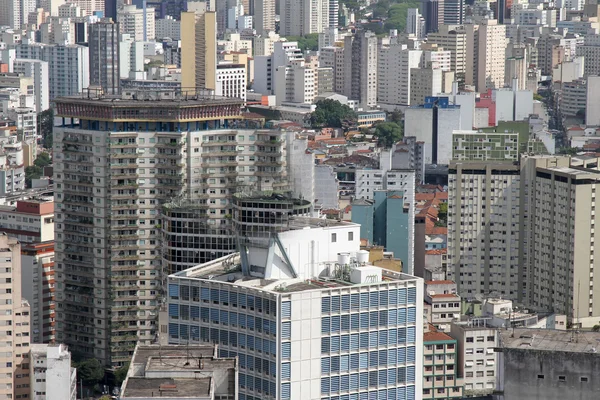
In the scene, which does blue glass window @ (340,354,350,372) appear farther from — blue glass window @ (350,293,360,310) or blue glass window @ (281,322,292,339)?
blue glass window @ (281,322,292,339)

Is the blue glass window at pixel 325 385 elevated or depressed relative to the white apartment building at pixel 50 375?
elevated

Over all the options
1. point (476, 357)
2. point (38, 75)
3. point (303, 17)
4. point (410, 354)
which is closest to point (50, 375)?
point (476, 357)

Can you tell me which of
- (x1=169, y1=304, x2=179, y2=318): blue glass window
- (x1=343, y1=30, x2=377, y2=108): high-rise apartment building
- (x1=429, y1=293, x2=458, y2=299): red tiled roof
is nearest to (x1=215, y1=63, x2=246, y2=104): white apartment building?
(x1=343, y1=30, x2=377, y2=108): high-rise apartment building

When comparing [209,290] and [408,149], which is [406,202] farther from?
[209,290]

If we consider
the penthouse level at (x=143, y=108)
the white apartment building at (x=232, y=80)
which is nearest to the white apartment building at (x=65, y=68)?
the white apartment building at (x=232, y=80)

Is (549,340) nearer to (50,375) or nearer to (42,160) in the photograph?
(50,375)

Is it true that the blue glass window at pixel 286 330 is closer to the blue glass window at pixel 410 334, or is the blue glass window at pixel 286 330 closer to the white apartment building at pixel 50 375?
the blue glass window at pixel 410 334

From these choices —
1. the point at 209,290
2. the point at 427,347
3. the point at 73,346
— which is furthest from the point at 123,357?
the point at 209,290
